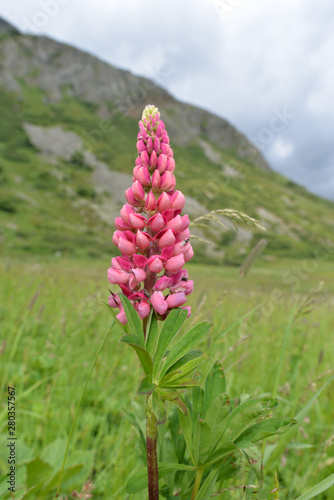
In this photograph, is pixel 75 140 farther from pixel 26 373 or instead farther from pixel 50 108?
pixel 26 373

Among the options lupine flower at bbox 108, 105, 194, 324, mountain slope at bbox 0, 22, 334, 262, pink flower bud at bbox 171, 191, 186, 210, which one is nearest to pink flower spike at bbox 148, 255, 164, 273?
lupine flower at bbox 108, 105, 194, 324

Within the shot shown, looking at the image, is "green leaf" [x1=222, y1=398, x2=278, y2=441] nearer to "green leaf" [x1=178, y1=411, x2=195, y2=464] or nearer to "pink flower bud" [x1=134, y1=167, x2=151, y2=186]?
"green leaf" [x1=178, y1=411, x2=195, y2=464]

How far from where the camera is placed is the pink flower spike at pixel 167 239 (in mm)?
914

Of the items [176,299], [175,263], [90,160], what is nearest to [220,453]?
[176,299]

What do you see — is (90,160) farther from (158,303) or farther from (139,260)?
(158,303)

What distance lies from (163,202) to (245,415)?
68 centimetres

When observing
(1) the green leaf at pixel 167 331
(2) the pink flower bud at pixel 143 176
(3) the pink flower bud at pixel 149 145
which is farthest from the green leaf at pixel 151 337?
(3) the pink flower bud at pixel 149 145

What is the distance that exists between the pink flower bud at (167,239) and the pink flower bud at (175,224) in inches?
1.2

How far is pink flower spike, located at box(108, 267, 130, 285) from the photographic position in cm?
94

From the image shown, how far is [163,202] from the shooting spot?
38.4 inches

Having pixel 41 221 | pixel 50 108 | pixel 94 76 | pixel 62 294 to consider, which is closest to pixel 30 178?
pixel 41 221

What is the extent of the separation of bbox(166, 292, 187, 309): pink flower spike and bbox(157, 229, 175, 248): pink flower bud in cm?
15

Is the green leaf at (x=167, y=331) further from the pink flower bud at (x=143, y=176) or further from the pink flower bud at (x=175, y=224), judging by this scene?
the pink flower bud at (x=143, y=176)

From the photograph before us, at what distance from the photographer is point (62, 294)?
5449 mm
